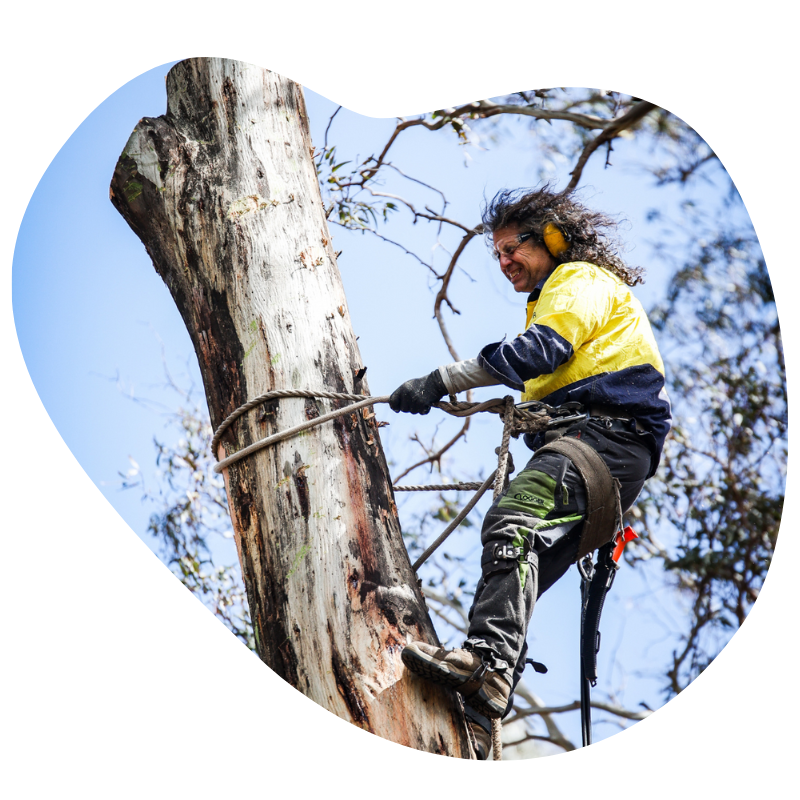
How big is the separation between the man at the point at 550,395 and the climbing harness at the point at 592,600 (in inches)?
7.0

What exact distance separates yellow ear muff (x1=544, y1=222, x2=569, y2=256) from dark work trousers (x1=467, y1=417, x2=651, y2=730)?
60 cm

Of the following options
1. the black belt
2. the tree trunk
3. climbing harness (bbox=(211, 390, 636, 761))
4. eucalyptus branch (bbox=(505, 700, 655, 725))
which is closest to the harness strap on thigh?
climbing harness (bbox=(211, 390, 636, 761))

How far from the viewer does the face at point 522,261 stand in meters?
2.57

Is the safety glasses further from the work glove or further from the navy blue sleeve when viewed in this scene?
the work glove

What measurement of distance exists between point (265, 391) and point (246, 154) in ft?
2.23

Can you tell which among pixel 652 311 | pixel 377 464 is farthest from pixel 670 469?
pixel 377 464

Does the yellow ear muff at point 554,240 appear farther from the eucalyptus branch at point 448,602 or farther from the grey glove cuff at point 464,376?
the eucalyptus branch at point 448,602

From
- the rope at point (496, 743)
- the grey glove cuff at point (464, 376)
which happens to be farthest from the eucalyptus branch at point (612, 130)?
the rope at point (496, 743)

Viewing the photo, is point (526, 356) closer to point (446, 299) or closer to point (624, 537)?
point (624, 537)

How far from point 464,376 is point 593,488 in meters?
0.46

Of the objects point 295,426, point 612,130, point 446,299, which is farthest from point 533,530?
point 446,299

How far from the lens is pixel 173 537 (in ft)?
14.2

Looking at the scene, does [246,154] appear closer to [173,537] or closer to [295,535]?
[295,535]

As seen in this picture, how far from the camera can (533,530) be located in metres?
2.04
